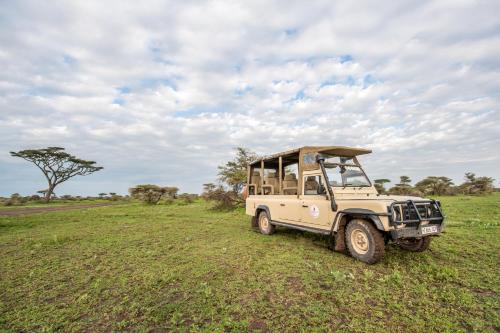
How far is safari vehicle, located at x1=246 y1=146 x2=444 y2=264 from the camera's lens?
5.24 meters

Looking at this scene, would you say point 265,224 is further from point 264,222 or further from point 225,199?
point 225,199

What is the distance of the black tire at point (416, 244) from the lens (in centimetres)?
586

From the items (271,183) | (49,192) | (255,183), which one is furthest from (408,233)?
(49,192)

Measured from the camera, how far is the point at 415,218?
17.5 ft

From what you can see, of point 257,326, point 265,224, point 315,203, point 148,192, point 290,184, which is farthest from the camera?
point 148,192

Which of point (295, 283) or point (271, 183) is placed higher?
point (271, 183)

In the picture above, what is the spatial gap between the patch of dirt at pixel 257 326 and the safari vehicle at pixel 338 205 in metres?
3.10

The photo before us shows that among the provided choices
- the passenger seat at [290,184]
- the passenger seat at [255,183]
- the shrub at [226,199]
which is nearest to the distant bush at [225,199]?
the shrub at [226,199]

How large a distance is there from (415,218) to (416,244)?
3.87 feet

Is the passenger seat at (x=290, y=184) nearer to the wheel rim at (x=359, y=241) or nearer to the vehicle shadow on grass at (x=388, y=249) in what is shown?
the vehicle shadow on grass at (x=388, y=249)

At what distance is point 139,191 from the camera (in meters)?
27.3

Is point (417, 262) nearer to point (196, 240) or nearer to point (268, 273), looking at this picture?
point (268, 273)

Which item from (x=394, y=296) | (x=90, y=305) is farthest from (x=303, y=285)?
(x=90, y=305)

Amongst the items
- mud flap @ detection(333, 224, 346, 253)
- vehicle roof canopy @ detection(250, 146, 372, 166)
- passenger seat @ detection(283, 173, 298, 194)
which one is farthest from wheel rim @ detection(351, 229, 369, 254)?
passenger seat @ detection(283, 173, 298, 194)
